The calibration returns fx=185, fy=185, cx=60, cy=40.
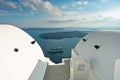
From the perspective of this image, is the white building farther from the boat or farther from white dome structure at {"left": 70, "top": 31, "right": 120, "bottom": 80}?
the boat

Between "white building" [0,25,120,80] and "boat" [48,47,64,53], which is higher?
"white building" [0,25,120,80]

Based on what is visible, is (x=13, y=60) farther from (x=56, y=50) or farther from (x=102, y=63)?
(x=56, y=50)

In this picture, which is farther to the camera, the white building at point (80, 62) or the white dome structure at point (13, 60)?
the white dome structure at point (13, 60)

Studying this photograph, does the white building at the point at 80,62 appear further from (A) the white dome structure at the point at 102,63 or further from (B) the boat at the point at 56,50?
(B) the boat at the point at 56,50

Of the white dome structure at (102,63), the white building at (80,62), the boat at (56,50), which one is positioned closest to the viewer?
the white dome structure at (102,63)

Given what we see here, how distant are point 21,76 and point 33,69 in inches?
78.4

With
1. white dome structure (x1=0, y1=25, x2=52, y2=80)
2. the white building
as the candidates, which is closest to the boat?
the white building

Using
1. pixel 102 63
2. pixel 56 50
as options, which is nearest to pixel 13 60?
pixel 102 63

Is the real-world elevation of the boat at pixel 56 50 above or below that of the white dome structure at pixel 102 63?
below

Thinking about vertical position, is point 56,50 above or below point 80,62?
below

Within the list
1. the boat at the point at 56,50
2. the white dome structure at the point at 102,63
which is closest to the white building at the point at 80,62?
the white dome structure at the point at 102,63

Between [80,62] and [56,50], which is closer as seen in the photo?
[80,62]

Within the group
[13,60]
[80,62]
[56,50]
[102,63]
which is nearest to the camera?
[102,63]

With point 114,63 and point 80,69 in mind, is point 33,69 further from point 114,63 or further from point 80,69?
point 114,63
